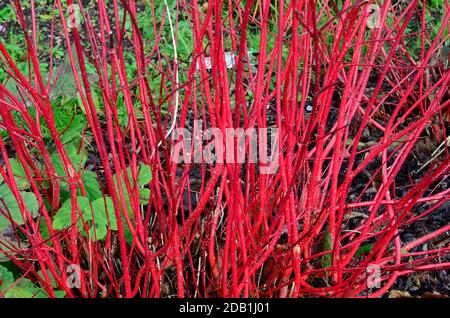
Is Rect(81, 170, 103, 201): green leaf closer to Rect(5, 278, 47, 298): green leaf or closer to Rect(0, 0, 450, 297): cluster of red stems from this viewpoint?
Rect(0, 0, 450, 297): cluster of red stems

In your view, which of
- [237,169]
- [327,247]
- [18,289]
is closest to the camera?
[237,169]

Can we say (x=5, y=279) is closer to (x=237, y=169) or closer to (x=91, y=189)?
(x=91, y=189)

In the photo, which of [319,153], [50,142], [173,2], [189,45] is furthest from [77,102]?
[319,153]

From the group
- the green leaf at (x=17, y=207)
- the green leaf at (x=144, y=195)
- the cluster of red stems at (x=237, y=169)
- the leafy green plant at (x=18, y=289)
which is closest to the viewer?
the cluster of red stems at (x=237, y=169)

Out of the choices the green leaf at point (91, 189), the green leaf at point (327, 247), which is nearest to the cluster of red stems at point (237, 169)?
the green leaf at point (327, 247)

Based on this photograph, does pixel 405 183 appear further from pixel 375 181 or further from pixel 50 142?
pixel 50 142

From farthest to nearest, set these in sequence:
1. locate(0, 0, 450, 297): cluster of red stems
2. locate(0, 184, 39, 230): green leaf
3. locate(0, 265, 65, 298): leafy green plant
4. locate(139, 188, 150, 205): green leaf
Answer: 1. locate(139, 188, 150, 205): green leaf
2. locate(0, 184, 39, 230): green leaf
3. locate(0, 265, 65, 298): leafy green plant
4. locate(0, 0, 450, 297): cluster of red stems

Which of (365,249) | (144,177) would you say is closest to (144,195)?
(144,177)

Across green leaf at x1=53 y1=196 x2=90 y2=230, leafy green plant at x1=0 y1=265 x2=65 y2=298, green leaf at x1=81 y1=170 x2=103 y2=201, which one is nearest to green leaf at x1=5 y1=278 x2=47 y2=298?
leafy green plant at x1=0 y1=265 x2=65 y2=298

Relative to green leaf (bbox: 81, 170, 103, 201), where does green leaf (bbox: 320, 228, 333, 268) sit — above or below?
below

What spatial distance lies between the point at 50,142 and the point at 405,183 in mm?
1326

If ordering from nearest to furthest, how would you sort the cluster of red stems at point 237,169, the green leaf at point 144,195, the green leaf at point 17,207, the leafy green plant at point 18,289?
the cluster of red stems at point 237,169, the leafy green plant at point 18,289, the green leaf at point 17,207, the green leaf at point 144,195

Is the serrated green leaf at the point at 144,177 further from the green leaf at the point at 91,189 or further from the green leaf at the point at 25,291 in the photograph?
the green leaf at the point at 25,291

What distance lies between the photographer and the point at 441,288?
66.6 inches
